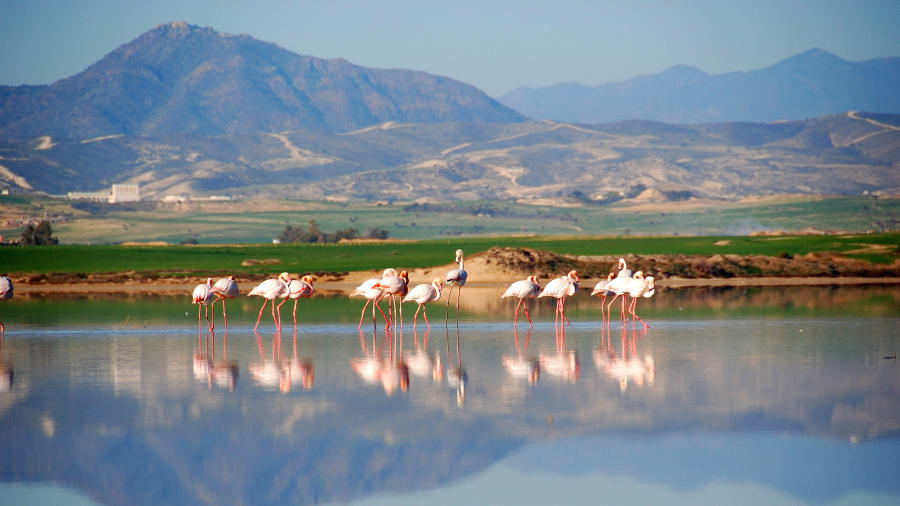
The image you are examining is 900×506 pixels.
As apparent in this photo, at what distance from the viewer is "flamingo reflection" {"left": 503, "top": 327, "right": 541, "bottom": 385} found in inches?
686

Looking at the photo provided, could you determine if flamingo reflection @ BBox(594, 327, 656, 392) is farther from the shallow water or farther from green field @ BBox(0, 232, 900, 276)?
green field @ BBox(0, 232, 900, 276)

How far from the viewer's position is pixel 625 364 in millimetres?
18719

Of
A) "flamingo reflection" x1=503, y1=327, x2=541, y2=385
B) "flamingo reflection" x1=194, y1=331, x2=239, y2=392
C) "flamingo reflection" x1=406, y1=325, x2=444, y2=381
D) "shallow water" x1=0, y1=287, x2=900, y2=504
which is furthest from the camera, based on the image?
"flamingo reflection" x1=406, y1=325, x2=444, y2=381

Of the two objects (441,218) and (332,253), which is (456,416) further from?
(441,218)

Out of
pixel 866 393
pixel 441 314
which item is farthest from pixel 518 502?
pixel 441 314

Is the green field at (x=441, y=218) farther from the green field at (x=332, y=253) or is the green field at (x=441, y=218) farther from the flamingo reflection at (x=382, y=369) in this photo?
the flamingo reflection at (x=382, y=369)

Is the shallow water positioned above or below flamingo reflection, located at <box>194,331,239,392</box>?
below

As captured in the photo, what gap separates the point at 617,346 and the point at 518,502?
431 inches

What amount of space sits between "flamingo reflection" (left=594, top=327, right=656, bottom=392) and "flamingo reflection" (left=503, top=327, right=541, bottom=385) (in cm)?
98

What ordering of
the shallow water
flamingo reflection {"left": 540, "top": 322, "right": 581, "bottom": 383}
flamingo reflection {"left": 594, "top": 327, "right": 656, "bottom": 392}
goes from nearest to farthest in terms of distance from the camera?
the shallow water, flamingo reflection {"left": 594, "top": 327, "right": 656, "bottom": 392}, flamingo reflection {"left": 540, "top": 322, "right": 581, "bottom": 383}

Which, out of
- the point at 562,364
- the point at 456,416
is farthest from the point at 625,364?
the point at 456,416

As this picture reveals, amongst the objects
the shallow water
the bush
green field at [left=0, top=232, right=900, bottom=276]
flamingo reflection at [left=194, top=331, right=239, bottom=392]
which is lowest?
the shallow water

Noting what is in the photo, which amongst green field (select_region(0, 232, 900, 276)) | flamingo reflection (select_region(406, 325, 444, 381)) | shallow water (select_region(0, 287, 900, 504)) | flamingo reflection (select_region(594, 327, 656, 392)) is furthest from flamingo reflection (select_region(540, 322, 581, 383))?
green field (select_region(0, 232, 900, 276))

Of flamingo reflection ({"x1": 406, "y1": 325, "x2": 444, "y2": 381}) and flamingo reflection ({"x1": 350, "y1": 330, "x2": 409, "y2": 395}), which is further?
flamingo reflection ({"x1": 406, "y1": 325, "x2": 444, "y2": 381})
